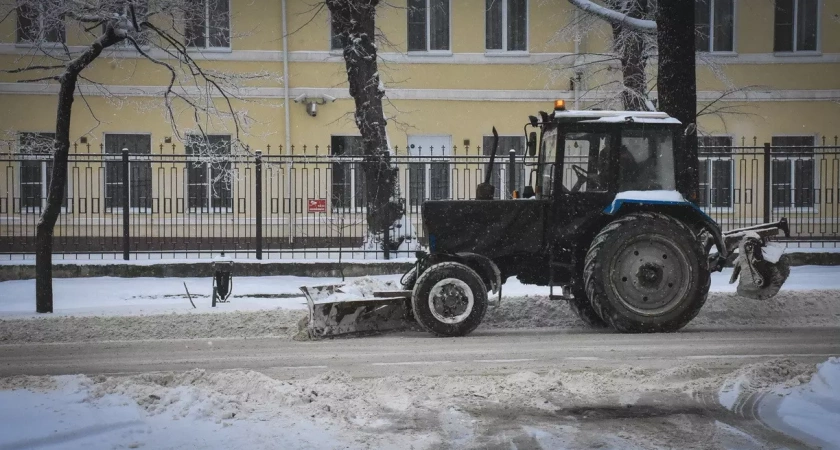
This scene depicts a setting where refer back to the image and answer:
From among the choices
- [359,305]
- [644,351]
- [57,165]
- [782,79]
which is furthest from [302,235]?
[782,79]

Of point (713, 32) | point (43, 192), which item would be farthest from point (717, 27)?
point (43, 192)

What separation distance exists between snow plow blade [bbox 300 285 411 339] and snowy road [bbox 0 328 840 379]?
19 cm

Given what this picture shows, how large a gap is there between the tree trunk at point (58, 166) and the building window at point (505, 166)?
19.6 ft

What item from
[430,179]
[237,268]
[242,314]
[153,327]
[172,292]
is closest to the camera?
[153,327]

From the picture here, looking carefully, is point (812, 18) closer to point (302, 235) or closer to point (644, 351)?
point (302, 235)

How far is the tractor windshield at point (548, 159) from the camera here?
34.5 feet

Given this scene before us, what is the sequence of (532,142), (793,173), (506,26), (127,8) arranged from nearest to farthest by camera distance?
(532,142) < (127,8) < (793,173) < (506,26)

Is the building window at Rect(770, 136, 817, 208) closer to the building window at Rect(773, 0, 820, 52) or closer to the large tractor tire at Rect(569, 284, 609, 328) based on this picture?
the building window at Rect(773, 0, 820, 52)

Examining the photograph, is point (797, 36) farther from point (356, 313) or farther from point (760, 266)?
point (356, 313)

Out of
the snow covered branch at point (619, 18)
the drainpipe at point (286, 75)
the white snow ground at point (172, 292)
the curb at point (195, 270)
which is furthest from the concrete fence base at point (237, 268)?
the drainpipe at point (286, 75)

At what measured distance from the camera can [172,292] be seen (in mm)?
14438

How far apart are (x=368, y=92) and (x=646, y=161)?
26.9ft

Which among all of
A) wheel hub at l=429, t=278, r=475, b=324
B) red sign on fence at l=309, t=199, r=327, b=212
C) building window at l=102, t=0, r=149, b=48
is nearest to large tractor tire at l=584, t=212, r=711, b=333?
wheel hub at l=429, t=278, r=475, b=324

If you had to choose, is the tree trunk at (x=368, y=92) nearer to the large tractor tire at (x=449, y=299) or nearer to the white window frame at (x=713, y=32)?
the large tractor tire at (x=449, y=299)
